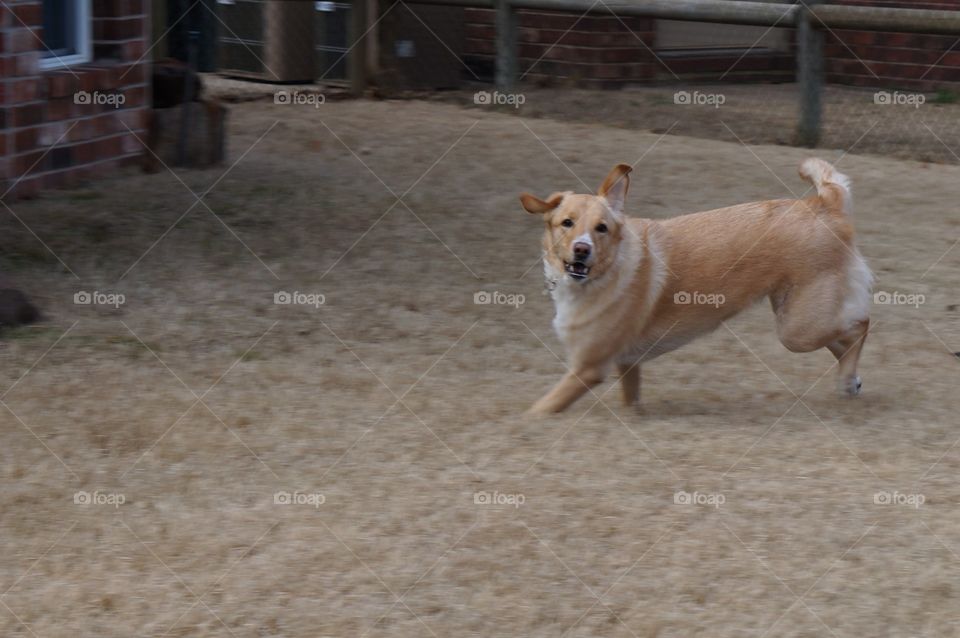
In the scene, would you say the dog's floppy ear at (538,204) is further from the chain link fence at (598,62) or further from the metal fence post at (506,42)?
the metal fence post at (506,42)

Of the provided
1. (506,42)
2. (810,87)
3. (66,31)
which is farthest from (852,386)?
(506,42)

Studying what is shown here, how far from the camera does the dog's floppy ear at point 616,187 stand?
16.8 feet

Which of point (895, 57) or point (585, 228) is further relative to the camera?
point (895, 57)

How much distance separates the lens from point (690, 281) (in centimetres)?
521

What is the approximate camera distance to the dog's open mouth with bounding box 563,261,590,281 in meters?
4.98

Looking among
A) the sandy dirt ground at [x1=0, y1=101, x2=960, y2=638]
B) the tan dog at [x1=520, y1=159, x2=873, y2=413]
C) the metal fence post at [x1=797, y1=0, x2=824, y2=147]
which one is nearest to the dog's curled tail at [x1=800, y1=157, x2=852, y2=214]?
the tan dog at [x1=520, y1=159, x2=873, y2=413]

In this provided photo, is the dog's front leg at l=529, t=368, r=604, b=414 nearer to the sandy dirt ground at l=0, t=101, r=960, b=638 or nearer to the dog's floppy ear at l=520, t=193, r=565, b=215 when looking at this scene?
the sandy dirt ground at l=0, t=101, r=960, b=638

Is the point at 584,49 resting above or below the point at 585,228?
above

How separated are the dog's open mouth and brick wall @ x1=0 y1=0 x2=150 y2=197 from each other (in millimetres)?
4046

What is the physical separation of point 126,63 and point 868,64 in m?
7.65

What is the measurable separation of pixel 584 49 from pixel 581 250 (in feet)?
26.0

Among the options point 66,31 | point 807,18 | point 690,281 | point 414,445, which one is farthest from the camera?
point 807,18

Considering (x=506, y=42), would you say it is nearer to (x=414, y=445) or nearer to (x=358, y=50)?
(x=358, y=50)

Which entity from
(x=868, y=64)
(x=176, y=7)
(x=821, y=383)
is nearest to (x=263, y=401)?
(x=821, y=383)
